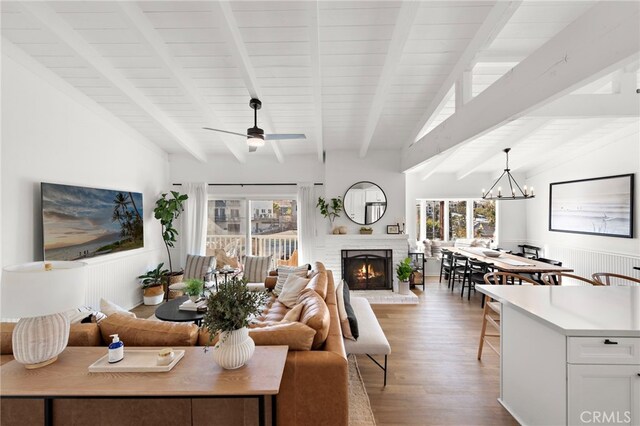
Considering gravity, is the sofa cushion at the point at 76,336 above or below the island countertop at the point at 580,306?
below

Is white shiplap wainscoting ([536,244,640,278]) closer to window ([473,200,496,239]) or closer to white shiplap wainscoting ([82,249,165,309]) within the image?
window ([473,200,496,239])

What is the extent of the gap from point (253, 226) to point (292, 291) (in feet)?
8.58

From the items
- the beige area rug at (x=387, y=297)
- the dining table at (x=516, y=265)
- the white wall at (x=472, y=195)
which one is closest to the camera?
the dining table at (x=516, y=265)

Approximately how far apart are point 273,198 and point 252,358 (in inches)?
172

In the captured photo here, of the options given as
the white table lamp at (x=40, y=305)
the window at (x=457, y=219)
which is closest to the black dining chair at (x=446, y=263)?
the window at (x=457, y=219)

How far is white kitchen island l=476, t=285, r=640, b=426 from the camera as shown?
161 cm

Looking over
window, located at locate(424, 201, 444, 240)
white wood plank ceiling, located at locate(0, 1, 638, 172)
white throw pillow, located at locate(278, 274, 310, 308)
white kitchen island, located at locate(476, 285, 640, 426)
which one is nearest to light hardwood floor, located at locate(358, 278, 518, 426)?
white kitchen island, located at locate(476, 285, 640, 426)

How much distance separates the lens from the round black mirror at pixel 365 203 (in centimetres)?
548

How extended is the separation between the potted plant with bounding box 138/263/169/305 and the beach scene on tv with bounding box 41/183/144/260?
20.7 inches

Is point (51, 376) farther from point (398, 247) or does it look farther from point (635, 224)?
point (635, 224)

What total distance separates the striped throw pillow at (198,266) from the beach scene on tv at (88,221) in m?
0.85

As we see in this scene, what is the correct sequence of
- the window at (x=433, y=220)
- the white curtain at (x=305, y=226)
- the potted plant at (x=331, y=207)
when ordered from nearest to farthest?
the potted plant at (x=331, y=207) → the white curtain at (x=305, y=226) → the window at (x=433, y=220)

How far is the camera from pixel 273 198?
5.84 metres

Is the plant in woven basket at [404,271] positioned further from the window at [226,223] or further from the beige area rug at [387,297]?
the window at [226,223]
